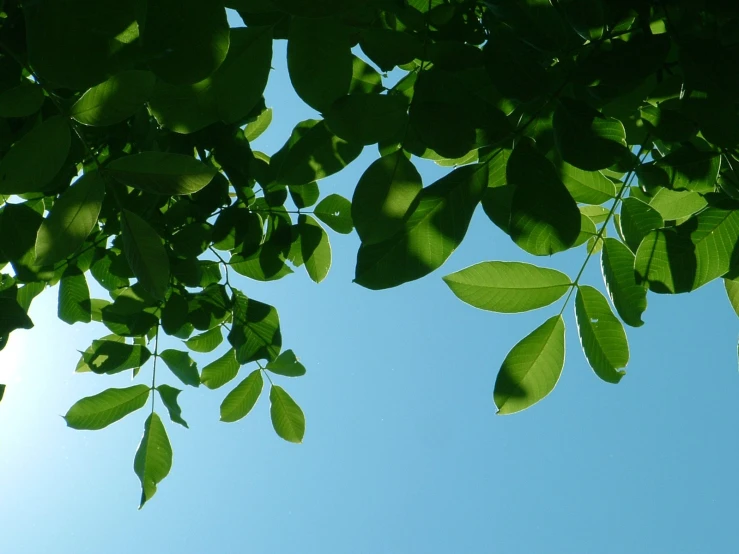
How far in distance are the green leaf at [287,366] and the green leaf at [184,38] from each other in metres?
1.21

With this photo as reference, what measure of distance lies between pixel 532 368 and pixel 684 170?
396 millimetres

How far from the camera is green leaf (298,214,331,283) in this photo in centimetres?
156

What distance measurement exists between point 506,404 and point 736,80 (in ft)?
1.88

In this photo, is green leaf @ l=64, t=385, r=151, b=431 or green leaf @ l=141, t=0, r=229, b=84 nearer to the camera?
green leaf @ l=141, t=0, r=229, b=84

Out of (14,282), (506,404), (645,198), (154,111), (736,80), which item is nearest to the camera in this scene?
(736,80)

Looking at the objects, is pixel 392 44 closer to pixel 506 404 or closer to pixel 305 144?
pixel 305 144

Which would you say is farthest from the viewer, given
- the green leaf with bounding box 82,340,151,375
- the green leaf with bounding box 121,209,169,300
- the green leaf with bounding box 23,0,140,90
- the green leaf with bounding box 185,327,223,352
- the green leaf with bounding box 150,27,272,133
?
the green leaf with bounding box 185,327,223,352

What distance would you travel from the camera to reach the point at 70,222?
2.95 feet

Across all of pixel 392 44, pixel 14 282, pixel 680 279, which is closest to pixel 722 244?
pixel 680 279

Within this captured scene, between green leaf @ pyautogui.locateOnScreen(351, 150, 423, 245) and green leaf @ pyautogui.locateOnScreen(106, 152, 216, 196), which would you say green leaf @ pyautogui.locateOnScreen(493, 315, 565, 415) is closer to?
green leaf @ pyautogui.locateOnScreen(351, 150, 423, 245)

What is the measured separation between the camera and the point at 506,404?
1.08 meters

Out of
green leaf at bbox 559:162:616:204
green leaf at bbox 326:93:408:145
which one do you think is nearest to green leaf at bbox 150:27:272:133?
green leaf at bbox 326:93:408:145

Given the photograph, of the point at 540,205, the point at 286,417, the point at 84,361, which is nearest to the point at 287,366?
the point at 286,417

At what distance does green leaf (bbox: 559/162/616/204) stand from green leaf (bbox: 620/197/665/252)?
0.05 m
